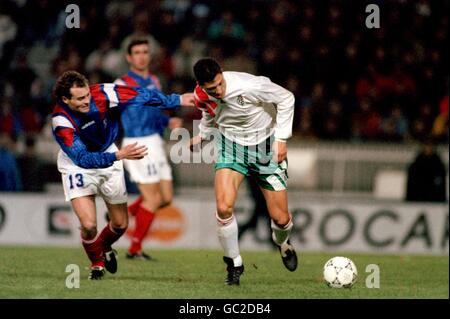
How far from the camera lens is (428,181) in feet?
50.9

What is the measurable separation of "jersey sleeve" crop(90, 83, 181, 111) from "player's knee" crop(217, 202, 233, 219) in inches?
43.3

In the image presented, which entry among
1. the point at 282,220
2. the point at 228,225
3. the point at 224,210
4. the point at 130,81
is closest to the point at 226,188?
the point at 224,210

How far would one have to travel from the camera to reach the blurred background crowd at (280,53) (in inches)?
663

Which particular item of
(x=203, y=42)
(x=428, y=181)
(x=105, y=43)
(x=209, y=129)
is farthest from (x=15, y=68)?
(x=209, y=129)

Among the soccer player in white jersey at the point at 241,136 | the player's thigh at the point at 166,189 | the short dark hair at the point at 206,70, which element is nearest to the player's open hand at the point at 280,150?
the soccer player in white jersey at the point at 241,136

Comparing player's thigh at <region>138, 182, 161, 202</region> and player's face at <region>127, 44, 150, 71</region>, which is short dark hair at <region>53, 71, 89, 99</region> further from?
player's thigh at <region>138, 182, 161, 202</region>

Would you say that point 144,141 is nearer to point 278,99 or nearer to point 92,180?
point 92,180

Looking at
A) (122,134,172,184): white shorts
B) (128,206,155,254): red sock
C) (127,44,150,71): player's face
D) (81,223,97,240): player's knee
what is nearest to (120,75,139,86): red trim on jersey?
(127,44,150,71): player's face

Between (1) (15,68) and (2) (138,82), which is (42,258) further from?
(1) (15,68)

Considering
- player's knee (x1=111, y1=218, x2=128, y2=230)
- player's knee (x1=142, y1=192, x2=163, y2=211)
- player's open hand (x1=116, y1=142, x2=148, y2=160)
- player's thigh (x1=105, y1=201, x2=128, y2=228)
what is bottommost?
player's knee (x1=142, y1=192, x2=163, y2=211)

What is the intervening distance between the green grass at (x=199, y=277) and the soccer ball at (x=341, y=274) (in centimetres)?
11

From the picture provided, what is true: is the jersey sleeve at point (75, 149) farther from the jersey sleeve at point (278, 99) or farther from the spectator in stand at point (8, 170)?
→ the spectator in stand at point (8, 170)

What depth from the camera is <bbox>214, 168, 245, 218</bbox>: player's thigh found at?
9844mm

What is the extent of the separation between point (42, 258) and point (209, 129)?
3352mm
